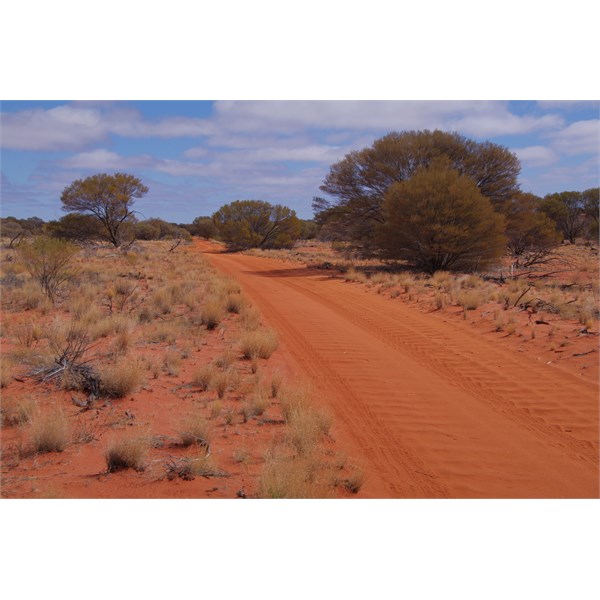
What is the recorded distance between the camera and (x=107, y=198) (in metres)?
44.4

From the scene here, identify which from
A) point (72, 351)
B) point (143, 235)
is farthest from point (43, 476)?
point (143, 235)

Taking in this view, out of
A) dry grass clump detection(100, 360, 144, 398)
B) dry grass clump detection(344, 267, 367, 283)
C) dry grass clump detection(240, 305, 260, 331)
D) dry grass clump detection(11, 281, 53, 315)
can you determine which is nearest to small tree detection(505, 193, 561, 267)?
dry grass clump detection(344, 267, 367, 283)

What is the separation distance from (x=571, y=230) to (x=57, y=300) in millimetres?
52158

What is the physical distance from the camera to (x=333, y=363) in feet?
30.8

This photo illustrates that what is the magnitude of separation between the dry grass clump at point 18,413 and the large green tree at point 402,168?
88.0 feet

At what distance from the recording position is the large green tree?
32188mm

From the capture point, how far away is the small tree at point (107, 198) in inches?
1734

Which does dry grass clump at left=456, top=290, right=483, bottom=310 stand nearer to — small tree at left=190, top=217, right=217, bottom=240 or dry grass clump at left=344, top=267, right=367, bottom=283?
dry grass clump at left=344, top=267, right=367, bottom=283

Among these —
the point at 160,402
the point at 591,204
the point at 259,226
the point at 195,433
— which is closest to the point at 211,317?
the point at 160,402

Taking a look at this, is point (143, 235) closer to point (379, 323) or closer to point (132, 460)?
point (379, 323)

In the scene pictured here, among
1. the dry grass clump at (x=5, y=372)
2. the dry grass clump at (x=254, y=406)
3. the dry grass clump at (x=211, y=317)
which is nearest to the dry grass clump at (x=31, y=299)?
the dry grass clump at (x=211, y=317)

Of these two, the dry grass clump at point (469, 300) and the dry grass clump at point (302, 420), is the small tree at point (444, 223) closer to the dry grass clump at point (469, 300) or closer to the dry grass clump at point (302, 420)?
the dry grass clump at point (469, 300)

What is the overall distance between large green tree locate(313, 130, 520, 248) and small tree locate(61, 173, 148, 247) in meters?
20.6

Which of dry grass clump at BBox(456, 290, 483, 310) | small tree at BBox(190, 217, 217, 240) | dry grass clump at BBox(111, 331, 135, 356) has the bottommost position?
dry grass clump at BBox(111, 331, 135, 356)
